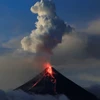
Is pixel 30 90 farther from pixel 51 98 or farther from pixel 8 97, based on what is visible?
pixel 8 97

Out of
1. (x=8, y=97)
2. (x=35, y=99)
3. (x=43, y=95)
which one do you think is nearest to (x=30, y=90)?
(x=43, y=95)

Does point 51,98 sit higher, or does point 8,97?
point 51,98

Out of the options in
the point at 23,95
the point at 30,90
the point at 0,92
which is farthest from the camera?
the point at 30,90

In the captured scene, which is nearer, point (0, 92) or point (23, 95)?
point (0, 92)

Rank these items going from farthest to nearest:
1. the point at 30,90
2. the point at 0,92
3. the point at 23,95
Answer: the point at 30,90 → the point at 23,95 → the point at 0,92

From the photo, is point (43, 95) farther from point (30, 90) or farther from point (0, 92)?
point (0, 92)

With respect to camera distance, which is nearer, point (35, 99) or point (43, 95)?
point (35, 99)

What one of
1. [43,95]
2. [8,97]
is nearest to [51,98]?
[43,95]

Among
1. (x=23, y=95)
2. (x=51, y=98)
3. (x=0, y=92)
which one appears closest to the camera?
(x=0, y=92)

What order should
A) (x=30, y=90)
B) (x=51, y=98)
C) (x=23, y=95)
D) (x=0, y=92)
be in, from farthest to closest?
(x=30, y=90) → (x=51, y=98) → (x=23, y=95) → (x=0, y=92)

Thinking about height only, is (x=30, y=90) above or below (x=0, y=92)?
above
